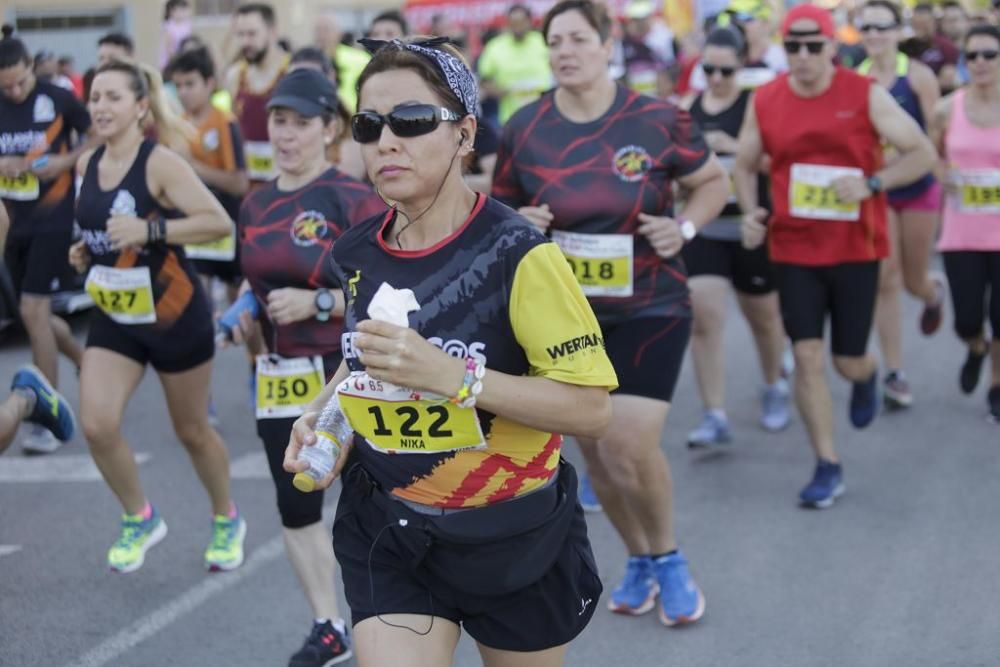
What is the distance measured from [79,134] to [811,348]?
4.55 meters

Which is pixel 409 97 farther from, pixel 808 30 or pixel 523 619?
pixel 808 30

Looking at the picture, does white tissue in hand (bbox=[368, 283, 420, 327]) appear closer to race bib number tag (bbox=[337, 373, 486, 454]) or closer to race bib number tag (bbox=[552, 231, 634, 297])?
race bib number tag (bbox=[337, 373, 486, 454])

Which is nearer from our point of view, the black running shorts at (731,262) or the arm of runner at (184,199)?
the arm of runner at (184,199)

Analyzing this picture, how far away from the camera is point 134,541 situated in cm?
577

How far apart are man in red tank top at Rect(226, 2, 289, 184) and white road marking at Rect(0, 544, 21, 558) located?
3.42 metres

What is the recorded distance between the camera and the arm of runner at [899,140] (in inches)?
249

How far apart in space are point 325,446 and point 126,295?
271 cm

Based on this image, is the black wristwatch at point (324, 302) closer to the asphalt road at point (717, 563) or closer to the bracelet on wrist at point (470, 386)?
the asphalt road at point (717, 563)

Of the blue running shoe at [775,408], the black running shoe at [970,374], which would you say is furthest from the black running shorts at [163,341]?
the black running shoe at [970,374]

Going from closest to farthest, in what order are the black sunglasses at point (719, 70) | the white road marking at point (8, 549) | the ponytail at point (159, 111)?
the ponytail at point (159, 111), the white road marking at point (8, 549), the black sunglasses at point (719, 70)

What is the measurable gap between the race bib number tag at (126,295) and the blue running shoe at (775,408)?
3717mm

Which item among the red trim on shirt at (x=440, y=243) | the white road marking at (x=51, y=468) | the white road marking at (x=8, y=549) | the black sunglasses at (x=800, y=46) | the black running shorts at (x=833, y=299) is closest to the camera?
the red trim on shirt at (x=440, y=243)

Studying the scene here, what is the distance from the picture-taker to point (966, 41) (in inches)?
304

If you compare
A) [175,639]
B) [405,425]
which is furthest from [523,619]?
[175,639]
